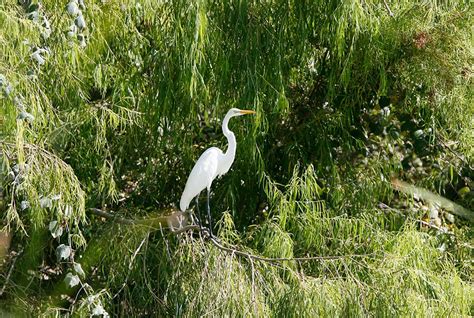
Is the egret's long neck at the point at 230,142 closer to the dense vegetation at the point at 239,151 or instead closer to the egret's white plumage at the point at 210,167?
the egret's white plumage at the point at 210,167

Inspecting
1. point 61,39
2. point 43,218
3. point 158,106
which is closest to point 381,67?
point 158,106

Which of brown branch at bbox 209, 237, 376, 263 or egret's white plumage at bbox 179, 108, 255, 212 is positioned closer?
brown branch at bbox 209, 237, 376, 263

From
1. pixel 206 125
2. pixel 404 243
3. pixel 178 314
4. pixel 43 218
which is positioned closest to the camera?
pixel 43 218

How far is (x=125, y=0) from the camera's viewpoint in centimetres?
349

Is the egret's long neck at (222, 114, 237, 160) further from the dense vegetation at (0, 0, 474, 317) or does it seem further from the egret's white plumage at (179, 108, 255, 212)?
the dense vegetation at (0, 0, 474, 317)

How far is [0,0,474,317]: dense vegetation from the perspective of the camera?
3037 millimetres

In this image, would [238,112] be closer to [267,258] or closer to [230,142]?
[230,142]

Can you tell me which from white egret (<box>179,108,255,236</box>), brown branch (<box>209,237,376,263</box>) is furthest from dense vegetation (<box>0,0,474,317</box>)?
white egret (<box>179,108,255,236</box>)

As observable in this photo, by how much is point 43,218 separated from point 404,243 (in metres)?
1.17

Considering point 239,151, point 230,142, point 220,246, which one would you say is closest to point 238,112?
point 230,142

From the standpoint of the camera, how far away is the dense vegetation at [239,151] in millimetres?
3037

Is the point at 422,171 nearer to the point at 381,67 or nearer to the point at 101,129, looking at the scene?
the point at 381,67

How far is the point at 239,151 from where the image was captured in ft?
11.9

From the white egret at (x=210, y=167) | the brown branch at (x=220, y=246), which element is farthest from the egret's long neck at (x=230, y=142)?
the brown branch at (x=220, y=246)
